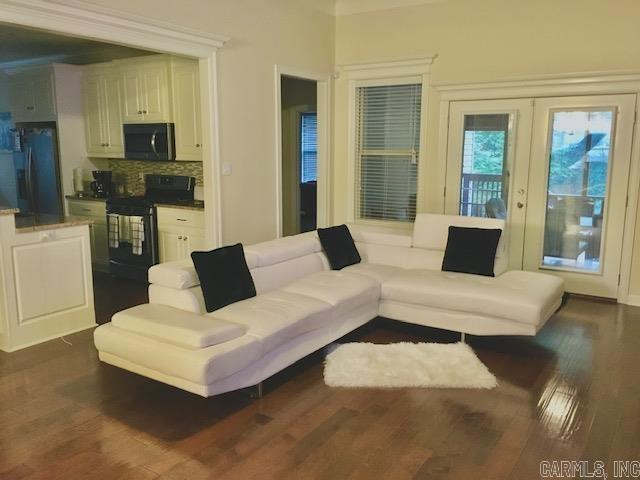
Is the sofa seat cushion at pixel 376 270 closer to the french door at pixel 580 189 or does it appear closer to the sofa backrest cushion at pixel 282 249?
the sofa backrest cushion at pixel 282 249

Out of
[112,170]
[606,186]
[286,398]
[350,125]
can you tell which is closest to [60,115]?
[112,170]

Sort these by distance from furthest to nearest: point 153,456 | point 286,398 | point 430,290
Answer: point 430,290 < point 286,398 < point 153,456

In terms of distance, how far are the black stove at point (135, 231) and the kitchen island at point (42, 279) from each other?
1.27 m

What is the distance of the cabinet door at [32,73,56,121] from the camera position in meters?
6.31

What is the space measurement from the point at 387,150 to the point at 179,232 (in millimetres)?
2729

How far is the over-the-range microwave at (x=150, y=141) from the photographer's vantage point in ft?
18.6

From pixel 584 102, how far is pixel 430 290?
8.65 feet

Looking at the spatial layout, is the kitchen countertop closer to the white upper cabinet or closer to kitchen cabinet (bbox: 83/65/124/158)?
the white upper cabinet

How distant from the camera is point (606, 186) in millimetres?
5121

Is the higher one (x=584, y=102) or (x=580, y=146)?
(x=584, y=102)

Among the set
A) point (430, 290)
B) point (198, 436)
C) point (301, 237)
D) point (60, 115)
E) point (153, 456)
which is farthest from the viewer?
point (60, 115)

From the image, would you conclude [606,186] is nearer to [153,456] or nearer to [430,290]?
[430,290]

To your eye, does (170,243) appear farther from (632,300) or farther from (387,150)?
(632,300)

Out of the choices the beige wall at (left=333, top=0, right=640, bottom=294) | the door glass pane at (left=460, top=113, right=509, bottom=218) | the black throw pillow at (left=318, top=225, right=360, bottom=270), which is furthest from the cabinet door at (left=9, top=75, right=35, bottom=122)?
the door glass pane at (left=460, top=113, right=509, bottom=218)
